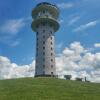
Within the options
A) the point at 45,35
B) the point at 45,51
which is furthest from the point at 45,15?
the point at 45,51

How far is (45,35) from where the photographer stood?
94375 millimetres

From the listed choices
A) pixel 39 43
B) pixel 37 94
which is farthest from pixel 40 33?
pixel 37 94

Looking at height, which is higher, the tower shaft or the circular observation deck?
the circular observation deck

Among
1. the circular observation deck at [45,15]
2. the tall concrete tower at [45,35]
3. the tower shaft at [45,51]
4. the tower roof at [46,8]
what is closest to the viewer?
the tower shaft at [45,51]

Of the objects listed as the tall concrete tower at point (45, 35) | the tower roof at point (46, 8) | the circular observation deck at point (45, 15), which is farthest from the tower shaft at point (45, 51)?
the tower roof at point (46, 8)

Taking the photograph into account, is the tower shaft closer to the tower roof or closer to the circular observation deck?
the circular observation deck

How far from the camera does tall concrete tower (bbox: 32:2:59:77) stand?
296 feet

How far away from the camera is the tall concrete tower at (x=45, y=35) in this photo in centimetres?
9031

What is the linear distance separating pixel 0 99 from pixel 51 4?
6912 cm

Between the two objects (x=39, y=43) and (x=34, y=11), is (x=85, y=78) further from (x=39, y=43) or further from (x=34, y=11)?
(x=34, y=11)

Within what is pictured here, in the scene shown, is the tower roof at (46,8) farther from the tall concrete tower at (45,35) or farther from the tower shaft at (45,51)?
the tower shaft at (45,51)

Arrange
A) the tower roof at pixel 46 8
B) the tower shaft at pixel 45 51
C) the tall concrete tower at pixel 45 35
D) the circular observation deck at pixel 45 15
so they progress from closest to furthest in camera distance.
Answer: the tower shaft at pixel 45 51, the tall concrete tower at pixel 45 35, the circular observation deck at pixel 45 15, the tower roof at pixel 46 8

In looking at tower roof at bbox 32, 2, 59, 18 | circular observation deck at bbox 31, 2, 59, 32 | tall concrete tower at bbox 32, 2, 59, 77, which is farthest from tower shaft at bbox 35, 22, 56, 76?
tower roof at bbox 32, 2, 59, 18

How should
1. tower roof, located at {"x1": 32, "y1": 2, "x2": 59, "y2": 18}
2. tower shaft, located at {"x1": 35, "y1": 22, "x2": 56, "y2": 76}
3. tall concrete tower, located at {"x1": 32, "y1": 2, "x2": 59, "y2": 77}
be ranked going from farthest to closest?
tower roof, located at {"x1": 32, "y1": 2, "x2": 59, "y2": 18}
tall concrete tower, located at {"x1": 32, "y1": 2, "x2": 59, "y2": 77}
tower shaft, located at {"x1": 35, "y1": 22, "x2": 56, "y2": 76}
